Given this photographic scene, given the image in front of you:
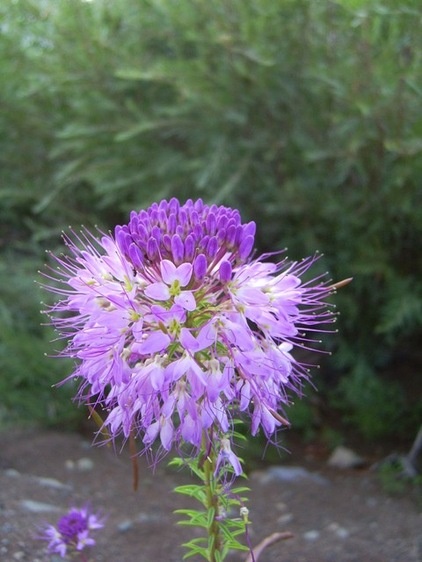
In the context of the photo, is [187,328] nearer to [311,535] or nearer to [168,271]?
[168,271]

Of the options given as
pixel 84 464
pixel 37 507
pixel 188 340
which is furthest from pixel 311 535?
pixel 188 340

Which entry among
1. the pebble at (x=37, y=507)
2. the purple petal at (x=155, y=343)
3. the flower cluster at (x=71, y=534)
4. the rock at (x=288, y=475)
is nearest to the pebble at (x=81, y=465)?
the pebble at (x=37, y=507)

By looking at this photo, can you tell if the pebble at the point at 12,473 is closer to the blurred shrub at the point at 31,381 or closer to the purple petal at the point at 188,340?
the blurred shrub at the point at 31,381

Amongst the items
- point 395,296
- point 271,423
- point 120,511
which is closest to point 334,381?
point 395,296

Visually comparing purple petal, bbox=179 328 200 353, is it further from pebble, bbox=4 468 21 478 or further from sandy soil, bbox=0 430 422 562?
pebble, bbox=4 468 21 478

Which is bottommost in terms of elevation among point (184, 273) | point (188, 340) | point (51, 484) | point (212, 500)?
point (51, 484)

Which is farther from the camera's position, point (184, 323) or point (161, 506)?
point (161, 506)

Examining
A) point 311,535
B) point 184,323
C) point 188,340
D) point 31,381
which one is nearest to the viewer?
point 188,340
